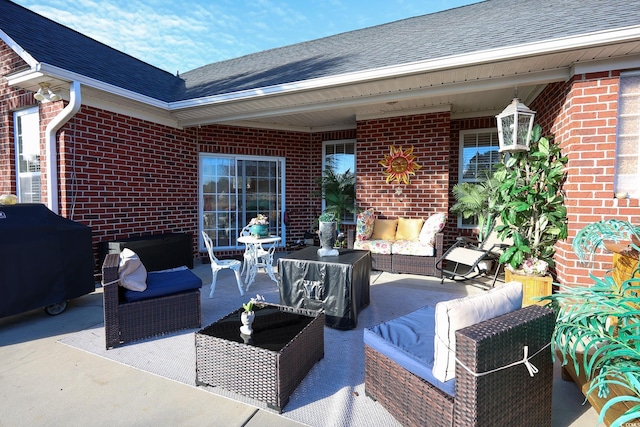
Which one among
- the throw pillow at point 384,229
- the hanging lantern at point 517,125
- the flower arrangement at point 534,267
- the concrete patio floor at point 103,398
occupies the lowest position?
the concrete patio floor at point 103,398

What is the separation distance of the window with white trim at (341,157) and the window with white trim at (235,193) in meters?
1.09

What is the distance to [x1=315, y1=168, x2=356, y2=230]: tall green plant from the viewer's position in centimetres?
675

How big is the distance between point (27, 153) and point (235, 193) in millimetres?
3406

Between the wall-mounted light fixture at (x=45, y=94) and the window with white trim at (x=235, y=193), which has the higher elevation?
the wall-mounted light fixture at (x=45, y=94)

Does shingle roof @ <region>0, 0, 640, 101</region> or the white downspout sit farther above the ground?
shingle roof @ <region>0, 0, 640, 101</region>

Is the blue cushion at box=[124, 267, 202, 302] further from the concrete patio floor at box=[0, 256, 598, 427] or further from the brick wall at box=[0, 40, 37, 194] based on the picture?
the brick wall at box=[0, 40, 37, 194]

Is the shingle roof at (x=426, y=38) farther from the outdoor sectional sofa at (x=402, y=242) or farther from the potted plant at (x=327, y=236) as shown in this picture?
the outdoor sectional sofa at (x=402, y=242)

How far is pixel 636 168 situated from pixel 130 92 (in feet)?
21.3

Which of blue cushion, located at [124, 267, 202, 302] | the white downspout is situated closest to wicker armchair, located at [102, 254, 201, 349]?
blue cushion, located at [124, 267, 202, 302]

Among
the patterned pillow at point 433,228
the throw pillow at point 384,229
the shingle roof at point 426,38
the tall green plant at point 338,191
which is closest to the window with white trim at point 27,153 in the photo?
the shingle roof at point 426,38

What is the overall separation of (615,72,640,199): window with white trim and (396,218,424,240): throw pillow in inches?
111

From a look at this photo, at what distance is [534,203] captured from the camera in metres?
3.76

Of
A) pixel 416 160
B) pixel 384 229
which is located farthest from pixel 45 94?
pixel 416 160

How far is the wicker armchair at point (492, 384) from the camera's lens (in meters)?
1.42
